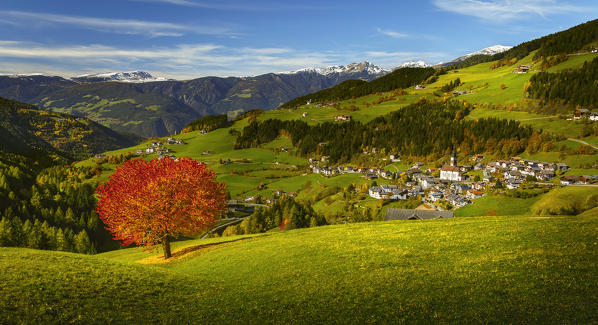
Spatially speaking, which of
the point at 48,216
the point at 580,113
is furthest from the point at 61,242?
the point at 580,113

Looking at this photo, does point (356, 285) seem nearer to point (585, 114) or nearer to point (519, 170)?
point (519, 170)

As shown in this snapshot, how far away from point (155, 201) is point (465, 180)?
163 m

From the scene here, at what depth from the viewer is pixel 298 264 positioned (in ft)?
105

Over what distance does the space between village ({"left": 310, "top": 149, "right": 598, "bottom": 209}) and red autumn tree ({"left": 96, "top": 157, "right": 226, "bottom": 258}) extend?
108031mm

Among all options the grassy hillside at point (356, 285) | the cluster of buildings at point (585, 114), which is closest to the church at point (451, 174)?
the cluster of buildings at point (585, 114)

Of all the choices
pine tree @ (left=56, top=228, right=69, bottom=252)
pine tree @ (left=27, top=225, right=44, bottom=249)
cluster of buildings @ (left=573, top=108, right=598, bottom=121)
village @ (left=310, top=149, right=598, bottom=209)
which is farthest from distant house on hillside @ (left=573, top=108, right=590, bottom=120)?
pine tree @ (left=27, top=225, right=44, bottom=249)

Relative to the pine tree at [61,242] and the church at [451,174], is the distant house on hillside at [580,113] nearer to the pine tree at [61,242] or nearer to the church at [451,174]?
the church at [451,174]

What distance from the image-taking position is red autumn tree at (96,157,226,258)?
45250mm

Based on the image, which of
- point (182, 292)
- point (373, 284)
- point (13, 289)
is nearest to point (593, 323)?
point (373, 284)

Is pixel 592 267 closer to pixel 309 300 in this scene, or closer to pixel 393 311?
pixel 393 311

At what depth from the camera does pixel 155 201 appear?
45.2 m

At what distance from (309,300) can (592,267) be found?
61.8 feet

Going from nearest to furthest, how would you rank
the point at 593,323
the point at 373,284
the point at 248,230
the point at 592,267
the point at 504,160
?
the point at 593,323
the point at 592,267
the point at 373,284
the point at 248,230
the point at 504,160

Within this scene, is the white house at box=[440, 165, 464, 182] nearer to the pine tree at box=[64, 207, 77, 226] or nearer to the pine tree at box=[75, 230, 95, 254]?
the pine tree at box=[75, 230, 95, 254]
